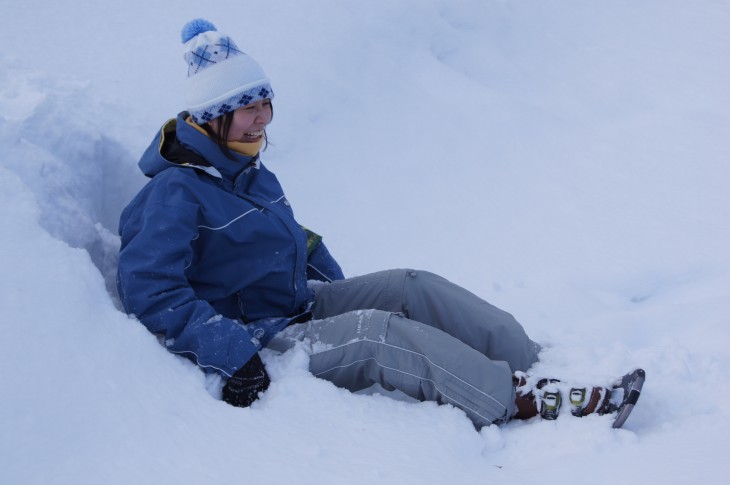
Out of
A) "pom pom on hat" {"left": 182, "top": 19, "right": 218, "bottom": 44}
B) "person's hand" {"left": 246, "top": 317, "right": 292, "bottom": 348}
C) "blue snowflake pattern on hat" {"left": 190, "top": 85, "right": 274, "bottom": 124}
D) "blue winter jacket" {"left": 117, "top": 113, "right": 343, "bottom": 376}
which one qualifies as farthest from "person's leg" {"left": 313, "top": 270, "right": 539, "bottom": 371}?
"pom pom on hat" {"left": 182, "top": 19, "right": 218, "bottom": 44}

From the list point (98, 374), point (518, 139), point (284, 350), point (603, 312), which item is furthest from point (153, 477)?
point (518, 139)

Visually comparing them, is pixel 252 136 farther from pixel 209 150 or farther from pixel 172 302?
pixel 172 302

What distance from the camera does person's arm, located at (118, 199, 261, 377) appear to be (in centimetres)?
202

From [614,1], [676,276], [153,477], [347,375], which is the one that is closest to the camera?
[153,477]

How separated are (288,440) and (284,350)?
529 millimetres

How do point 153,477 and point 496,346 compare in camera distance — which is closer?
point 153,477

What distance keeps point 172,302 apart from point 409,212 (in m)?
2.66

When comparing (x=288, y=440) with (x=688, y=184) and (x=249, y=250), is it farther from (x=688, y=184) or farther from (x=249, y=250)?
(x=688, y=184)

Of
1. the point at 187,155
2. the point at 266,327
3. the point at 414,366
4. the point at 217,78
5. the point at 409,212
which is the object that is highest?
the point at 217,78

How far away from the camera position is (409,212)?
14.8ft

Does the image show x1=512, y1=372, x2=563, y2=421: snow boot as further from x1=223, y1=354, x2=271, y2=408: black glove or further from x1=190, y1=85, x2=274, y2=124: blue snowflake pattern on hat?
x1=190, y1=85, x2=274, y2=124: blue snowflake pattern on hat

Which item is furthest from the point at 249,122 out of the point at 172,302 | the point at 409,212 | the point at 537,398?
the point at 409,212

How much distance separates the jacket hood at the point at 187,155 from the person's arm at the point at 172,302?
251mm

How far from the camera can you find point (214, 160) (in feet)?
7.61
